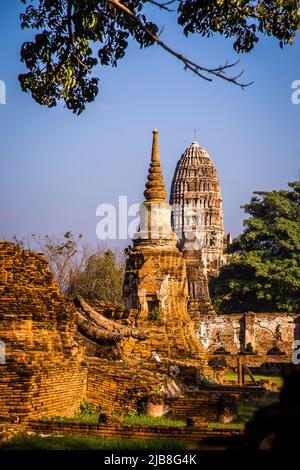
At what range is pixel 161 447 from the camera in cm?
853

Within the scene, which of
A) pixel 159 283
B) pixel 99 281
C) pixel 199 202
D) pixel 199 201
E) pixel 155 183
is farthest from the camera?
pixel 199 202

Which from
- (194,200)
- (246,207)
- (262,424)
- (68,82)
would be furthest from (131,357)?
(194,200)

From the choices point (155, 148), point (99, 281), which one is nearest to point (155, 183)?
point (155, 148)

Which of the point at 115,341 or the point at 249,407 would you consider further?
the point at 115,341

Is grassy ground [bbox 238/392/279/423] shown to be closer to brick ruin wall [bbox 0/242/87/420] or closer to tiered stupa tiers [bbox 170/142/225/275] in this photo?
brick ruin wall [bbox 0/242/87/420]

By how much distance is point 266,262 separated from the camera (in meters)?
41.0

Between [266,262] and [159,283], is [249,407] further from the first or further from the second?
[266,262]

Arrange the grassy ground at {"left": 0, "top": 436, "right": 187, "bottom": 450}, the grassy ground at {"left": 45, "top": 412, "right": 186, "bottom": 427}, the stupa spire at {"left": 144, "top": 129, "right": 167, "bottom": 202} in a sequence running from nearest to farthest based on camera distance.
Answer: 1. the grassy ground at {"left": 0, "top": 436, "right": 187, "bottom": 450}
2. the grassy ground at {"left": 45, "top": 412, "right": 186, "bottom": 427}
3. the stupa spire at {"left": 144, "top": 129, "right": 167, "bottom": 202}

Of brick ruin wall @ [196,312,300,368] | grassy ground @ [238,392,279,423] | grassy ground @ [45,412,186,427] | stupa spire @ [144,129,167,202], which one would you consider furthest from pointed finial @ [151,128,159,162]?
brick ruin wall @ [196,312,300,368]

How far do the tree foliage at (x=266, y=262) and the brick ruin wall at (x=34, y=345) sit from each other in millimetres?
28351

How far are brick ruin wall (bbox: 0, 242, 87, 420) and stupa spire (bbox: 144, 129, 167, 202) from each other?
420 inches

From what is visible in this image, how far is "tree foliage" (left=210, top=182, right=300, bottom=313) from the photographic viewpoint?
133 ft

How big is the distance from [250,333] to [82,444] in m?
30.5
